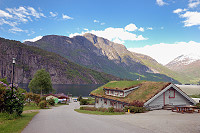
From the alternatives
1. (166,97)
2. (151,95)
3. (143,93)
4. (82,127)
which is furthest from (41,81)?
(82,127)

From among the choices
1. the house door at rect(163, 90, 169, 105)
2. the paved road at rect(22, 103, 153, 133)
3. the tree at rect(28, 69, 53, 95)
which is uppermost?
the tree at rect(28, 69, 53, 95)

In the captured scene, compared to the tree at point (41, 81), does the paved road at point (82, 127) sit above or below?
below

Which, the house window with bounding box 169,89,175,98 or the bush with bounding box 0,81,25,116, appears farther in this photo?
the house window with bounding box 169,89,175,98

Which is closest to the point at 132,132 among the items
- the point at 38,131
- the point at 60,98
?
the point at 38,131

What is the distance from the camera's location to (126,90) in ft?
118

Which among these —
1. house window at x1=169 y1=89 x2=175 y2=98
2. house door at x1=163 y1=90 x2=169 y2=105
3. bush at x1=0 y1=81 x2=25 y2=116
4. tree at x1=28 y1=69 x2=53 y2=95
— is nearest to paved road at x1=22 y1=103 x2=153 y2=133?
bush at x1=0 y1=81 x2=25 y2=116

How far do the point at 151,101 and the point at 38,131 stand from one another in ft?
73.2

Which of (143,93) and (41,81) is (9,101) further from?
(41,81)

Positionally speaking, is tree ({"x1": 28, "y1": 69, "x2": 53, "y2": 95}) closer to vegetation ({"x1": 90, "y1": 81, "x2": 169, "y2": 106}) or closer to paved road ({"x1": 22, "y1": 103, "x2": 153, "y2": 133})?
vegetation ({"x1": 90, "y1": 81, "x2": 169, "y2": 106})

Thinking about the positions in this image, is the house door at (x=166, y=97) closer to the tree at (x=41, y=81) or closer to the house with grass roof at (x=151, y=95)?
the house with grass roof at (x=151, y=95)

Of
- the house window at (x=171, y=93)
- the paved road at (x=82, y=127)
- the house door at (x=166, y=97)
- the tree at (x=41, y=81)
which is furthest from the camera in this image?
the tree at (x=41, y=81)

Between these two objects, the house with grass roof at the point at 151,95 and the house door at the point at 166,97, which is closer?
the house with grass roof at the point at 151,95

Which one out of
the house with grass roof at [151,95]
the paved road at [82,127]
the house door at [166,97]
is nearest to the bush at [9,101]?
the paved road at [82,127]

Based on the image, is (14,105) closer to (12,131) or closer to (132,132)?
(12,131)
